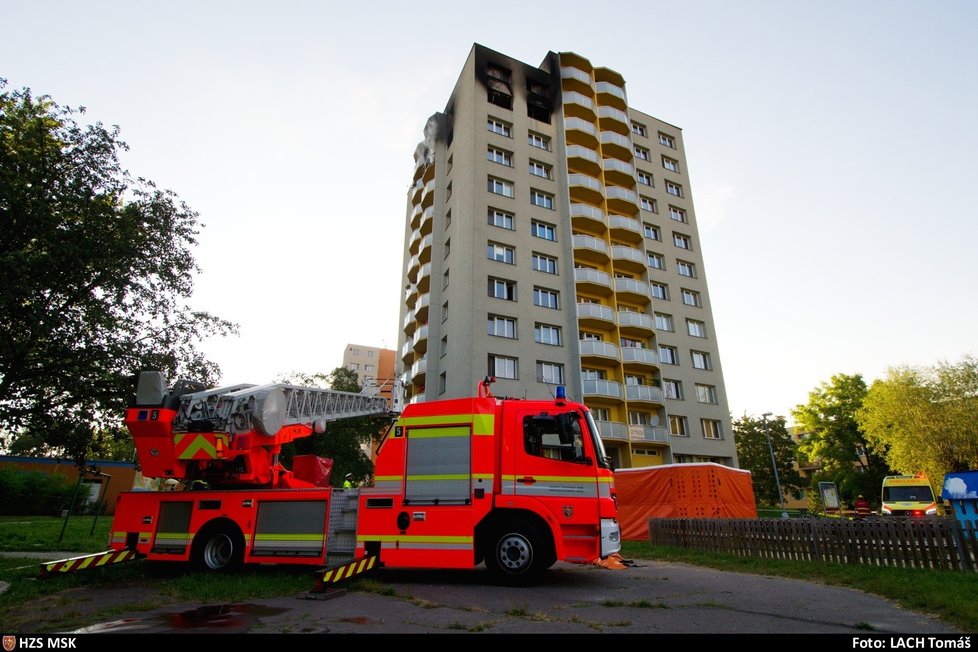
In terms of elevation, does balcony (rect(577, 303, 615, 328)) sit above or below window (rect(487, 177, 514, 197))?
below

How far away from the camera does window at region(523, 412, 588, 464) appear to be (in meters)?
8.38

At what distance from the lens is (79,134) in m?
13.6

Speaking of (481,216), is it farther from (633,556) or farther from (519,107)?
(633,556)

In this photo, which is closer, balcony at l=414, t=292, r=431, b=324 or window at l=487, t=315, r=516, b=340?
window at l=487, t=315, r=516, b=340

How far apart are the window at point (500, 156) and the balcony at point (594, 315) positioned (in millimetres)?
11278

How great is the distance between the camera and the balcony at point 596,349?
3023 centimetres

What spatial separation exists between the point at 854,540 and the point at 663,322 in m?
27.1

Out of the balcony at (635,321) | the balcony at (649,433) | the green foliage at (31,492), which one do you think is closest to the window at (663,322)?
the balcony at (635,321)

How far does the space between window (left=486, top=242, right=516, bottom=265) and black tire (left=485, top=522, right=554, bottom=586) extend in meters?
23.2

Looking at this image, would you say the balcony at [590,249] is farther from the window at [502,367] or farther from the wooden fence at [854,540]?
the wooden fence at [854,540]

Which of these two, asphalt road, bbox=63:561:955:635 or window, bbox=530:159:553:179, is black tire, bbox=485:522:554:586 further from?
window, bbox=530:159:553:179

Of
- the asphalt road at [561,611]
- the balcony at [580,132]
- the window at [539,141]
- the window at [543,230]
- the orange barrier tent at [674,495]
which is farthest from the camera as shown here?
the balcony at [580,132]

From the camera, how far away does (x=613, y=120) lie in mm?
39156

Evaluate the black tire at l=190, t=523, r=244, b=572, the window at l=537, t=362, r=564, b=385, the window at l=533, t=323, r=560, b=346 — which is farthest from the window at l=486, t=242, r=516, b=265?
the black tire at l=190, t=523, r=244, b=572
